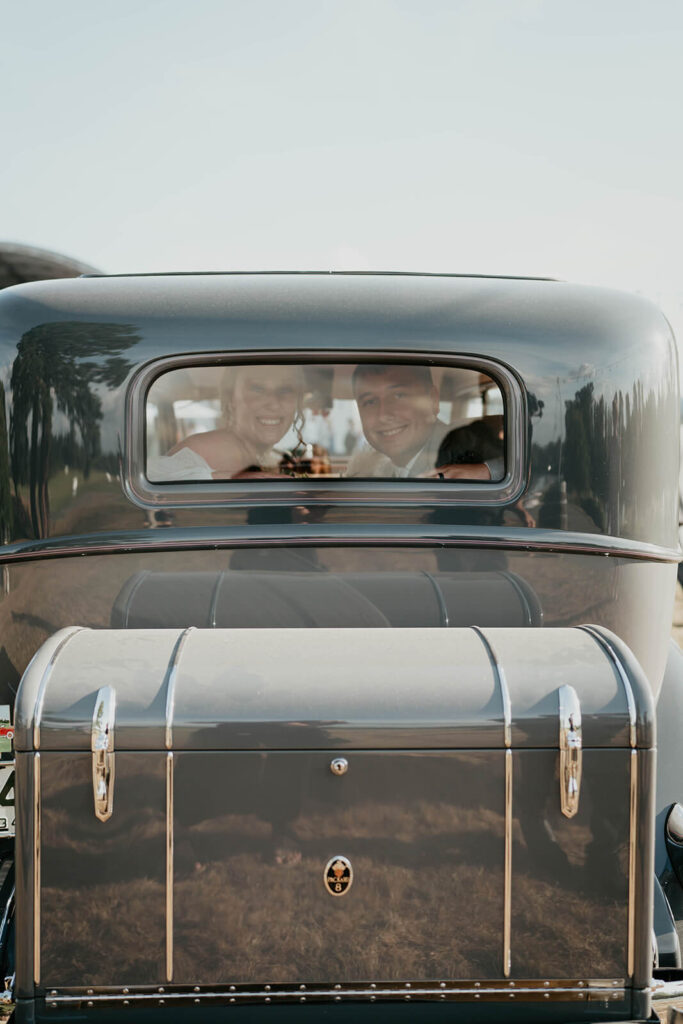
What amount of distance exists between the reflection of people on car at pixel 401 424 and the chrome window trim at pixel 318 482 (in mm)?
107

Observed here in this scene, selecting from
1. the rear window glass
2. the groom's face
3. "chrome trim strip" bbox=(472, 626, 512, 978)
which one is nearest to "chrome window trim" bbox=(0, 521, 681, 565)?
the rear window glass

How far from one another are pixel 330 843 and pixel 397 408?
3.95ft

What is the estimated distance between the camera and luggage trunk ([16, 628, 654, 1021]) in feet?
5.16

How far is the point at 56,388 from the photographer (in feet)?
6.99

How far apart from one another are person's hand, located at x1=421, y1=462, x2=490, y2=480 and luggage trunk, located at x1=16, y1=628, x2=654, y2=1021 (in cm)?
74

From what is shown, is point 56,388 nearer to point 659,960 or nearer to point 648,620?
point 648,620

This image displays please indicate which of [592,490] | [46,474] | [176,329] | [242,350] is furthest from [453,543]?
[46,474]

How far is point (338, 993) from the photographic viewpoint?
1.61 meters

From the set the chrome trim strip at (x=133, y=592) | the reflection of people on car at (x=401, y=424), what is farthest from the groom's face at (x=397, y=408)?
the chrome trim strip at (x=133, y=592)

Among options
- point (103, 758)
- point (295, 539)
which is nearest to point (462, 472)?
point (295, 539)

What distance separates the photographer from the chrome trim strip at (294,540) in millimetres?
2090

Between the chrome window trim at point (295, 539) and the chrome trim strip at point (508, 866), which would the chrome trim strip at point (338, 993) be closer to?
the chrome trim strip at point (508, 866)

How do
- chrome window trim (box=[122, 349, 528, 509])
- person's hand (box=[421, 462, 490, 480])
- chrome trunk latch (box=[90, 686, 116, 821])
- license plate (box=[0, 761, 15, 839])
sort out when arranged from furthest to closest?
person's hand (box=[421, 462, 490, 480]) → chrome window trim (box=[122, 349, 528, 509]) → license plate (box=[0, 761, 15, 839]) → chrome trunk latch (box=[90, 686, 116, 821])

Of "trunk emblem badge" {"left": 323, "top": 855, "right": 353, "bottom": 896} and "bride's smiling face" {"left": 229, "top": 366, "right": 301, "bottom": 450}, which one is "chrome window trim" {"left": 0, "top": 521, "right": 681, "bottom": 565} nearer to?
"bride's smiling face" {"left": 229, "top": 366, "right": 301, "bottom": 450}
